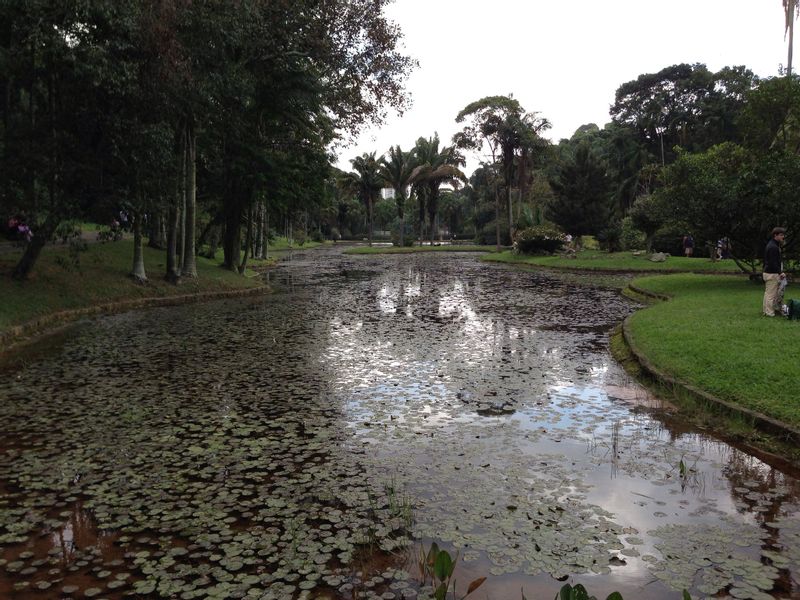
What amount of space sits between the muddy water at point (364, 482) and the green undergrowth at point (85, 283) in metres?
4.67

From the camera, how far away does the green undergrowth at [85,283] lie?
566 inches

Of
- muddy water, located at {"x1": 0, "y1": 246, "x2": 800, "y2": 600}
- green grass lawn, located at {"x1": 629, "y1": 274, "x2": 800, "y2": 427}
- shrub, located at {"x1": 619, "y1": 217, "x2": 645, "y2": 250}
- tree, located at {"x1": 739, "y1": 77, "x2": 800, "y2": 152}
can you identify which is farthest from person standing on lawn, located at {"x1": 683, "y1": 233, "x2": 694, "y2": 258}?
muddy water, located at {"x1": 0, "y1": 246, "x2": 800, "y2": 600}

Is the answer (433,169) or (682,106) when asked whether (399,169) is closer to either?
(433,169)

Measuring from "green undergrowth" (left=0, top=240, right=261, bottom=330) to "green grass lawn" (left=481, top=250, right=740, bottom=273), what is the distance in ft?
66.0

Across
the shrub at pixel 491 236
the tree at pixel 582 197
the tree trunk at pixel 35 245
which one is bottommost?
the tree trunk at pixel 35 245

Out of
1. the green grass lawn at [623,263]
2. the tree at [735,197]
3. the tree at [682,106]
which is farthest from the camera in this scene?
the tree at [682,106]

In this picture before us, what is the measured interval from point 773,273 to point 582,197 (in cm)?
3797

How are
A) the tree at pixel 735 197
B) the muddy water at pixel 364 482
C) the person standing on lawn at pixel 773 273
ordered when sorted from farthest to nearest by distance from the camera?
A: the tree at pixel 735 197 < the person standing on lawn at pixel 773 273 < the muddy water at pixel 364 482

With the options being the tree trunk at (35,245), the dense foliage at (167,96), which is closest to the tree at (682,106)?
the dense foliage at (167,96)

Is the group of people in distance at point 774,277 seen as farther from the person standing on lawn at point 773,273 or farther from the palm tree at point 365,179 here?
the palm tree at point 365,179

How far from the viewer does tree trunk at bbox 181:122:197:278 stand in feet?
69.8

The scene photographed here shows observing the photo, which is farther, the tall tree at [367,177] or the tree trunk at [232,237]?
the tall tree at [367,177]

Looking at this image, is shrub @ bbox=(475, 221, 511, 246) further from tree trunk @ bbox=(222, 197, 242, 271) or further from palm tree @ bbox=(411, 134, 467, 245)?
tree trunk @ bbox=(222, 197, 242, 271)

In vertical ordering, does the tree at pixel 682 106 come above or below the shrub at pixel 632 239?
above
